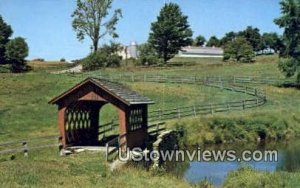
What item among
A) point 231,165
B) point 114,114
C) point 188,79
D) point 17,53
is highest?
point 17,53

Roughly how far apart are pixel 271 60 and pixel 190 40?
1737 centimetres

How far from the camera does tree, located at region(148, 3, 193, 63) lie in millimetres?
105312

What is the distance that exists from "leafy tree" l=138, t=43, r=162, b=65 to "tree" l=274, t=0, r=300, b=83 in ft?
123

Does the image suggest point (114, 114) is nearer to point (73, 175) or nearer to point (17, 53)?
point (73, 175)

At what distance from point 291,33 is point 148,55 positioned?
135 feet

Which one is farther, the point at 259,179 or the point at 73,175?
the point at 259,179

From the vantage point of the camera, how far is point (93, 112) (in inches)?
1296

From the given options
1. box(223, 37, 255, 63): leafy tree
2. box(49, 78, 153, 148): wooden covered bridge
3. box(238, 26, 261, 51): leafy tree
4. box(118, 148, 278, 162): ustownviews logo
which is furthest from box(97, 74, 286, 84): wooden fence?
box(238, 26, 261, 51): leafy tree

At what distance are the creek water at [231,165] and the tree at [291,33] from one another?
30012mm

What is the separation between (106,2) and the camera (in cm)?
9906

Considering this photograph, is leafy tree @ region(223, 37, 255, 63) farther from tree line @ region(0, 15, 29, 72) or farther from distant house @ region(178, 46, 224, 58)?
distant house @ region(178, 46, 224, 58)

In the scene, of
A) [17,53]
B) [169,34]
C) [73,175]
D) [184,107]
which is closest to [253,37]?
[169,34]

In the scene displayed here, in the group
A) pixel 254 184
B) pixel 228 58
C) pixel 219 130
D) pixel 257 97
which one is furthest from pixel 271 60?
pixel 254 184

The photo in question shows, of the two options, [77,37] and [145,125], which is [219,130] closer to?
[145,125]
